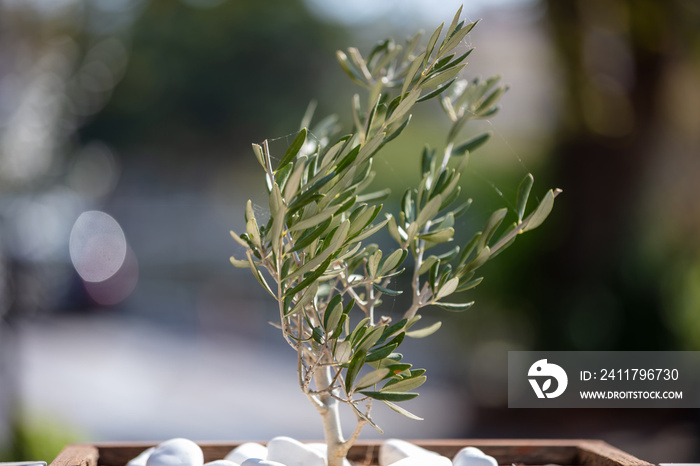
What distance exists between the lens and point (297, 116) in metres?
6.18

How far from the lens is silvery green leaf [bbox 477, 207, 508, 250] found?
0.63m

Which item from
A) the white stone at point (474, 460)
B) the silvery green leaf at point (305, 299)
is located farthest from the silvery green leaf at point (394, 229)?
the white stone at point (474, 460)

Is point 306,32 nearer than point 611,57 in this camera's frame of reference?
No

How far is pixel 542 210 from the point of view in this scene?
2.04 feet

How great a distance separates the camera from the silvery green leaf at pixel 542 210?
0.61 meters

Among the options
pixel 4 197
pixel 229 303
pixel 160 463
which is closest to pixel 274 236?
pixel 160 463

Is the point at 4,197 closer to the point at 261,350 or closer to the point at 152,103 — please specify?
the point at 261,350

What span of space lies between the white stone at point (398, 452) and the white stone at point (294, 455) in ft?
0.31

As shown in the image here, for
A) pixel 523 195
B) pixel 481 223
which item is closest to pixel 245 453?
pixel 523 195

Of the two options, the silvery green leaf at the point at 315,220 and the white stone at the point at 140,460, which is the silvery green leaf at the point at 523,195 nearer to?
the silvery green leaf at the point at 315,220

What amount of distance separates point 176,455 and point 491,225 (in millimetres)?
411

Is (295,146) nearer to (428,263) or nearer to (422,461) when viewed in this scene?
(428,263)

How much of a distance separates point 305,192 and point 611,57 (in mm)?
2522

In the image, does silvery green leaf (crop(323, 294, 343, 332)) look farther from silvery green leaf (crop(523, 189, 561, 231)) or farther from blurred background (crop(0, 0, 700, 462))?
blurred background (crop(0, 0, 700, 462))
